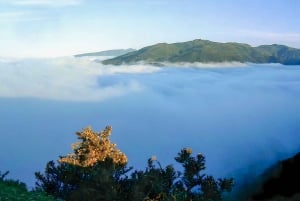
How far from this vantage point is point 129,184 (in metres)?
53.3

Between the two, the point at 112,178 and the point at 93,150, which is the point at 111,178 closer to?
the point at 112,178

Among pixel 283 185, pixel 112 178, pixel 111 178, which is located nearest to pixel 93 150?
pixel 112 178

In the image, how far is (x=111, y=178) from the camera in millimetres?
49062

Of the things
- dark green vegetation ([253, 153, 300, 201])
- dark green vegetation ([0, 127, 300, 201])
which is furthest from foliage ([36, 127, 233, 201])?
dark green vegetation ([253, 153, 300, 201])

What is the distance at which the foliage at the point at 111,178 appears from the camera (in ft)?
158

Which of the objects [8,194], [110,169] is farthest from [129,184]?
[8,194]

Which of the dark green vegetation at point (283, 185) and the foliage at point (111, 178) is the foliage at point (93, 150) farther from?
the dark green vegetation at point (283, 185)

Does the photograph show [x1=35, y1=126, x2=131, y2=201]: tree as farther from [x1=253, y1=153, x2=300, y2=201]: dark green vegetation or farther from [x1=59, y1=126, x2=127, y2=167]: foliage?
[x1=253, y1=153, x2=300, y2=201]: dark green vegetation

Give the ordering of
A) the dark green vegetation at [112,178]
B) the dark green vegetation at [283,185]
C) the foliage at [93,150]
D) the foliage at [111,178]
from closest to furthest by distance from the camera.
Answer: the dark green vegetation at [112,178] → the foliage at [111,178] → the foliage at [93,150] → the dark green vegetation at [283,185]

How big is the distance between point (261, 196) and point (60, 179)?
4347cm

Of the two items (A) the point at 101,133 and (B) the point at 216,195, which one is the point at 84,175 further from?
(B) the point at 216,195

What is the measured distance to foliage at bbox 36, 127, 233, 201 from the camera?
48094mm

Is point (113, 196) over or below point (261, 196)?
over

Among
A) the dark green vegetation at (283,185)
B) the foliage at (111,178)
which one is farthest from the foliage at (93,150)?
the dark green vegetation at (283,185)
